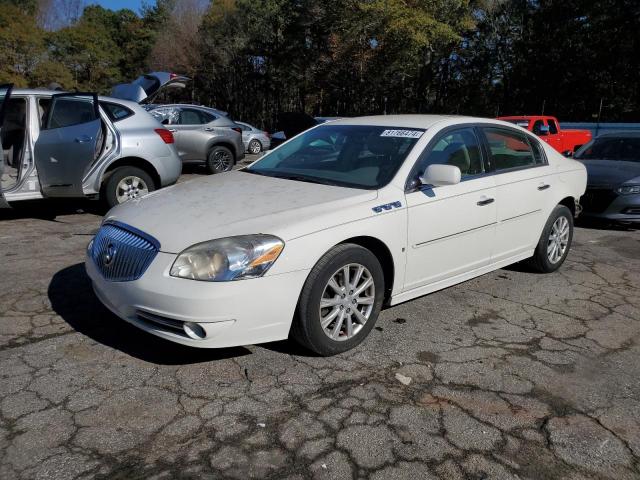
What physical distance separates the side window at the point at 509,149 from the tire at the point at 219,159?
27.6ft

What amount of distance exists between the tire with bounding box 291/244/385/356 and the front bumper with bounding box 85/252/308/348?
0.29 feet

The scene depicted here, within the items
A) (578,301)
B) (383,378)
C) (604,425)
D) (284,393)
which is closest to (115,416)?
(284,393)

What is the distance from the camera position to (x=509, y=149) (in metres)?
4.88

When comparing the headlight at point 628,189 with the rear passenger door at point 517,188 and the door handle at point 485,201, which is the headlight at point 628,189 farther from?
the door handle at point 485,201

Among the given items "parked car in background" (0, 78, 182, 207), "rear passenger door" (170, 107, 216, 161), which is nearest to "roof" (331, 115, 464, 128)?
"parked car in background" (0, 78, 182, 207)

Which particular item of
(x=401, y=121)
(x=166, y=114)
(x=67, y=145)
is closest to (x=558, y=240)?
(x=401, y=121)

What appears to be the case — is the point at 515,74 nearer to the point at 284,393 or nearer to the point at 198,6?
the point at 284,393

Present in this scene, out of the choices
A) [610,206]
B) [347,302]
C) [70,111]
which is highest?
[70,111]

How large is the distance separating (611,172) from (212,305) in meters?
6.69

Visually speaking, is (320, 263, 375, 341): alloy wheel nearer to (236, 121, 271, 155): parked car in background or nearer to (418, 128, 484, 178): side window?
(418, 128, 484, 178): side window

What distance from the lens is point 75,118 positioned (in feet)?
22.2

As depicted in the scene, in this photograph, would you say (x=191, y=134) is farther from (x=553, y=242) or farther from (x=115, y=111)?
(x=553, y=242)

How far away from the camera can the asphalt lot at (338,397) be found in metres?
2.49

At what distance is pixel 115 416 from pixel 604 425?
2.51 metres
